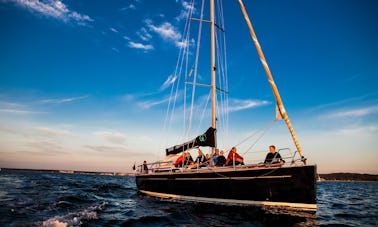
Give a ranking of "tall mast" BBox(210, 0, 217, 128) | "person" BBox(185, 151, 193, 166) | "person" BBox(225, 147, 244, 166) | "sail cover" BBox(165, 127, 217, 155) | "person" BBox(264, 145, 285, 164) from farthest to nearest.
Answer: "person" BBox(185, 151, 193, 166) → "tall mast" BBox(210, 0, 217, 128) → "sail cover" BBox(165, 127, 217, 155) → "person" BBox(225, 147, 244, 166) → "person" BBox(264, 145, 285, 164)

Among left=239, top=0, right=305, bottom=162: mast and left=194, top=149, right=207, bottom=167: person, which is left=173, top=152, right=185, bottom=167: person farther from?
left=239, top=0, right=305, bottom=162: mast

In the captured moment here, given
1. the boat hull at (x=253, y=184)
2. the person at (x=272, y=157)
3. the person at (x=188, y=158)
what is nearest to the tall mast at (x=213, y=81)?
the person at (x=188, y=158)

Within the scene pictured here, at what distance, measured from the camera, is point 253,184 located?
11.0m

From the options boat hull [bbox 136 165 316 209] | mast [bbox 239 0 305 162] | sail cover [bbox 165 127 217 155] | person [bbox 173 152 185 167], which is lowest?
boat hull [bbox 136 165 316 209]

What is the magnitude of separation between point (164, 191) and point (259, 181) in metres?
7.00

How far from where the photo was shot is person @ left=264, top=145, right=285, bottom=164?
1073 centimetres

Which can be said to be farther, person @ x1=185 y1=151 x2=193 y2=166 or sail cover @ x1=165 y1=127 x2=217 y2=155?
person @ x1=185 y1=151 x2=193 y2=166

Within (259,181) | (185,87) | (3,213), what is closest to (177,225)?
(259,181)

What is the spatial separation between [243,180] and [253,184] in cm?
50

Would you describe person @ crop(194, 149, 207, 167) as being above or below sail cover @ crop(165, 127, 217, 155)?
below

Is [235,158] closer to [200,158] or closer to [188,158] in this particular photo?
[200,158]

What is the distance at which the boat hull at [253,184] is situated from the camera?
32.9 feet

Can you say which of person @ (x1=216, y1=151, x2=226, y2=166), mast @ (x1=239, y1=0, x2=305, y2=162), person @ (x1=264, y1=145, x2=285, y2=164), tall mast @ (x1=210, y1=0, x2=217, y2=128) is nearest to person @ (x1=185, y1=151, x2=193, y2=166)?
person @ (x1=216, y1=151, x2=226, y2=166)

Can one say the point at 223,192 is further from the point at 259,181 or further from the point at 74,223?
the point at 74,223
